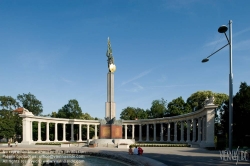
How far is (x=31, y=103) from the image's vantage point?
99.6 meters

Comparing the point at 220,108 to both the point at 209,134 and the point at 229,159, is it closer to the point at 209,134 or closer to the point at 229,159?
the point at 209,134

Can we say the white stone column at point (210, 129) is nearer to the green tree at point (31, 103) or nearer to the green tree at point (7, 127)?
the green tree at point (7, 127)

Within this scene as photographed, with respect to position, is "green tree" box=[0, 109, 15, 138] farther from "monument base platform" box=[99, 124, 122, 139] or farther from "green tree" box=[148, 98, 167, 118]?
"green tree" box=[148, 98, 167, 118]

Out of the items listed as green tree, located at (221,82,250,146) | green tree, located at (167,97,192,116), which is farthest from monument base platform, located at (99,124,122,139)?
green tree, located at (167,97,192,116)

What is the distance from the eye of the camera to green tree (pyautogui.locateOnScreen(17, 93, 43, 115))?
3861 inches

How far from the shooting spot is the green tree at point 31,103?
98.1m

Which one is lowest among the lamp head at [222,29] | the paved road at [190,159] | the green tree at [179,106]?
the paved road at [190,159]

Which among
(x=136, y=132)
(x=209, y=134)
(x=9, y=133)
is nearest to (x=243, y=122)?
(x=209, y=134)

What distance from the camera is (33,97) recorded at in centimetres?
10056

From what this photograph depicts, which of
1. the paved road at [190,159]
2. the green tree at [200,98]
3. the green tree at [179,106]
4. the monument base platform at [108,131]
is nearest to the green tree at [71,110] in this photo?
the green tree at [179,106]

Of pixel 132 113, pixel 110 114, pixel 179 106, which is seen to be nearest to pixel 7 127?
pixel 110 114

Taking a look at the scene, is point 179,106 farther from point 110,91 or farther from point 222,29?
point 222,29

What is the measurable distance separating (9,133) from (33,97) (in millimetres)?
28377

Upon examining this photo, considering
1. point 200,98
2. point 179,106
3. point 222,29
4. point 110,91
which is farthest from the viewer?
point 200,98
